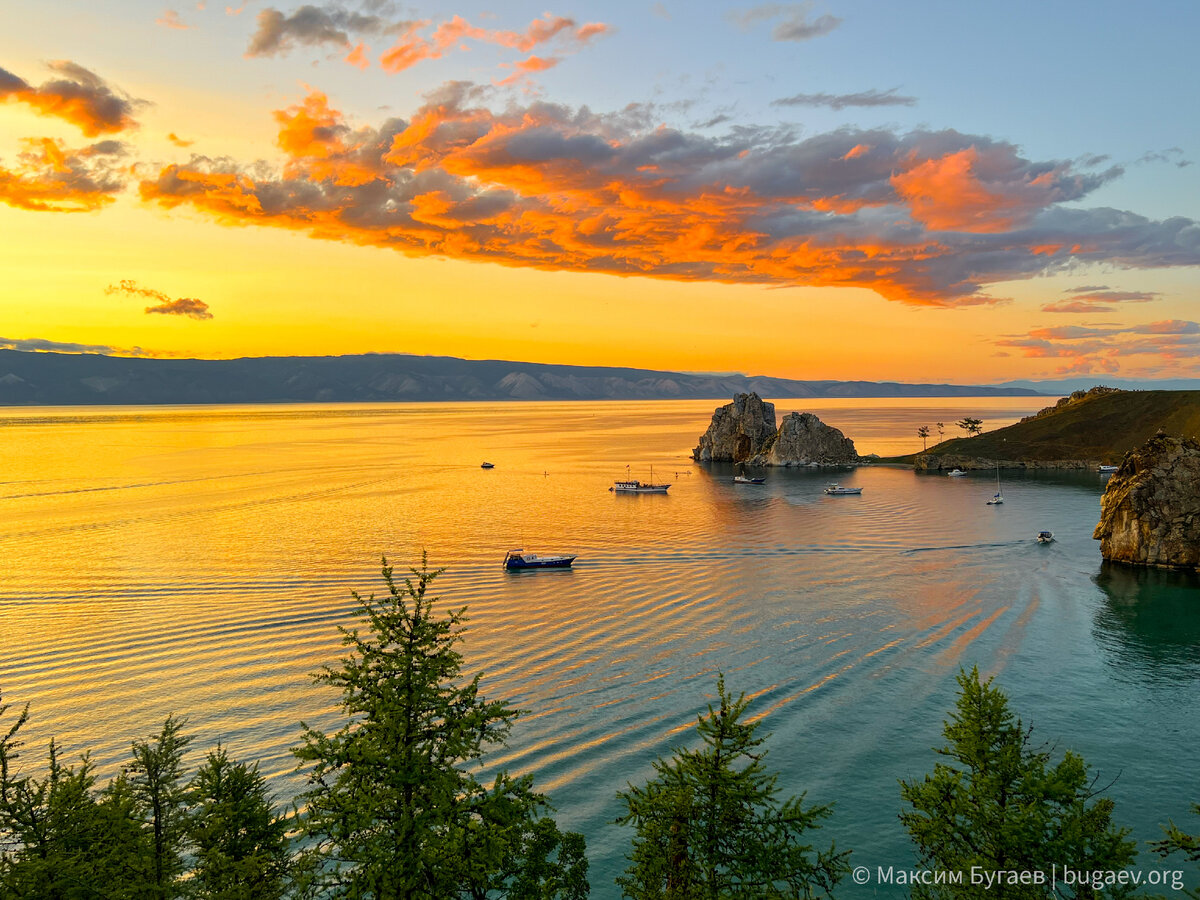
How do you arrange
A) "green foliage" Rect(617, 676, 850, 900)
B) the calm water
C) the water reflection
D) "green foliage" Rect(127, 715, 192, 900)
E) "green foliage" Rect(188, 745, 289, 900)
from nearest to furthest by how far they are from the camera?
"green foliage" Rect(188, 745, 289, 900), "green foliage" Rect(127, 715, 192, 900), "green foliage" Rect(617, 676, 850, 900), the calm water, the water reflection

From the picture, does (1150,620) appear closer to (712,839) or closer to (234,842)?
(712,839)

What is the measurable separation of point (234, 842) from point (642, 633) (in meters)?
45.2

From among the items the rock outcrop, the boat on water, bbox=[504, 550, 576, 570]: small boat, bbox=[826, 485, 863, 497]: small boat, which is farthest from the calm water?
the boat on water

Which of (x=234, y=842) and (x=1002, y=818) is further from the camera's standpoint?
(x=1002, y=818)

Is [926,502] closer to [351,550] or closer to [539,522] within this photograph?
[539,522]

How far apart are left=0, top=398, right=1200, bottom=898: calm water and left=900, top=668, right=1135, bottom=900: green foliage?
903 centimetres

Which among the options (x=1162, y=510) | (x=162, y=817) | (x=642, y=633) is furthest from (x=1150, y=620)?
(x=162, y=817)

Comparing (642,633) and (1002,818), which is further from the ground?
(1002,818)

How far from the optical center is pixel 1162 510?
9312 centimetres

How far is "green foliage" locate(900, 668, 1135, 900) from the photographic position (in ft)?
80.4

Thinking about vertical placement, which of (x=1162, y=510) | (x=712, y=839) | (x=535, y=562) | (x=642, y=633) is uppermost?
(x=1162, y=510)

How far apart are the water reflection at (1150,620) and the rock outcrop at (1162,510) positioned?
2319 mm

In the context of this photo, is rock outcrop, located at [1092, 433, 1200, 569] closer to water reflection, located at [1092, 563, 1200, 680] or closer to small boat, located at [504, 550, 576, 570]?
water reflection, located at [1092, 563, 1200, 680]

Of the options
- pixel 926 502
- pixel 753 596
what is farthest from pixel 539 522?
pixel 926 502
